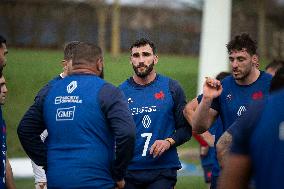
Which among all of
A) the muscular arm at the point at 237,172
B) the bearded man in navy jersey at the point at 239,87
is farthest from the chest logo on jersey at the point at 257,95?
the muscular arm at the point at 237,172

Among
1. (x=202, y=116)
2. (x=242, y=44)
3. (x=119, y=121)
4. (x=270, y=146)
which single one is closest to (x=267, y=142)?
(x=270, y=146)

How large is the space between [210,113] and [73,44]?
181 centimetres

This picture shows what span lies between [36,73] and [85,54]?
18.8m

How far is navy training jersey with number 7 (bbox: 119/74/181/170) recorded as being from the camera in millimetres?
7363

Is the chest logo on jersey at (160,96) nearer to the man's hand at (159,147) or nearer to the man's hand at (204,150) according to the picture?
the man's hand at (159,147)

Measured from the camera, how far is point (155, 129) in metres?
7.36

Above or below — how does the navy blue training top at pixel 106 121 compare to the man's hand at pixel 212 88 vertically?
below

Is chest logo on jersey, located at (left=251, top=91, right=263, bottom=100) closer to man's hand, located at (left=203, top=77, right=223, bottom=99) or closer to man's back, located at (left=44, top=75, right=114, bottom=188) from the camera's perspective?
man's hand, located at (left=203, top=77, right=223, bottom=99)

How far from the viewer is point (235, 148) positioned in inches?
129

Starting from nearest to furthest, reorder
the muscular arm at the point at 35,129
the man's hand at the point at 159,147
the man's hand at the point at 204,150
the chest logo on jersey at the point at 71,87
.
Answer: the chest logo on jersey at the point at 71,87
the muscular arm at the point at 35,129
the man's hand at the point at 159,147
the man's hand at the point at 204,150

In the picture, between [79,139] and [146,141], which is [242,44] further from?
[79,139]

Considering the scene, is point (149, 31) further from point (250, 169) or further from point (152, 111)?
point (250, 169)

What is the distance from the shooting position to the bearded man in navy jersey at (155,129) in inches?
289

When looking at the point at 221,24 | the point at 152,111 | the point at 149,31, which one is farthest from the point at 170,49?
the point at 152,111
